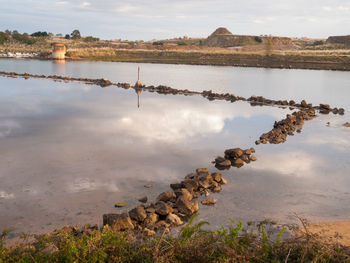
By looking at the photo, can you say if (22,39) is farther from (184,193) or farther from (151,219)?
(151,219)

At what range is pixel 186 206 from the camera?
9.44 m

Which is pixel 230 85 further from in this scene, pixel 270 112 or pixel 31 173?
pixel 31 173

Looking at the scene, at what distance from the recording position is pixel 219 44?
178625 mm

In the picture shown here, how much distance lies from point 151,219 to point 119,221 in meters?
0.89

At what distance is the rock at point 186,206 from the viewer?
9406 mm

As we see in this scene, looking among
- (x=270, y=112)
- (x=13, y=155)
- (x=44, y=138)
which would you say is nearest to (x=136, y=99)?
(x=270, y=112)

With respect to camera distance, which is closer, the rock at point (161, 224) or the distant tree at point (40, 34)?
the rock at point (161, 224)

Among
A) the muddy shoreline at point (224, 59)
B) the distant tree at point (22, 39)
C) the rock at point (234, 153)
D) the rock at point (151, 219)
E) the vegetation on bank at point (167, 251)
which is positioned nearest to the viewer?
the vegetation on bank at point (167, 251)

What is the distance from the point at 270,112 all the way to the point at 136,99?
401 inches

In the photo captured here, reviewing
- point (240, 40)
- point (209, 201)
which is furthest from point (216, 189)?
point (240, 40)

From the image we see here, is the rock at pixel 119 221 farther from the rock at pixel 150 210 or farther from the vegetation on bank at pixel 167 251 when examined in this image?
the vegetation on bank at pixel 167 251

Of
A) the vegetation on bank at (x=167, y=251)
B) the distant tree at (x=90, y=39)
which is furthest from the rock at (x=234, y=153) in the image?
the distant tree at (x=90, y=39)

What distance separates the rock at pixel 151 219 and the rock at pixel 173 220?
0.96ft

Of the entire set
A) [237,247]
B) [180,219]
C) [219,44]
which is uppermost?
[219,44]
